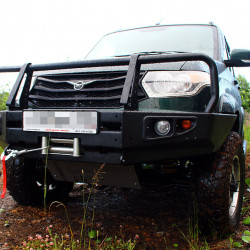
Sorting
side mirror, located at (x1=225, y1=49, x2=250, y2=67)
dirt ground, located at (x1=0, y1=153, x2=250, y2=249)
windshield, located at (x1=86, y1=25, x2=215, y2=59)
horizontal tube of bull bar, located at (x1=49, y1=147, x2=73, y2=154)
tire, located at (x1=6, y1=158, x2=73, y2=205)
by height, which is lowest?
dirt ground, located at (x1=0, y1=153, x2=250, y2=249)

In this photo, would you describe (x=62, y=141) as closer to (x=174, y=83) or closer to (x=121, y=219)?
(x=174, y=83)

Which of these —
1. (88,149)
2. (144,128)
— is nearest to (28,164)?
(88,149)

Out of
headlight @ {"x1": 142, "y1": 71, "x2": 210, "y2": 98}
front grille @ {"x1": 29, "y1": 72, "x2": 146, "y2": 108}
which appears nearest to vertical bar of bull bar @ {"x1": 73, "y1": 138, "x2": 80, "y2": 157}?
front grille @ {"x1": 29, "y1": 72, "x2": 146, "y2": 108}

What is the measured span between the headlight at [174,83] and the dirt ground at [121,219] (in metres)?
0.74

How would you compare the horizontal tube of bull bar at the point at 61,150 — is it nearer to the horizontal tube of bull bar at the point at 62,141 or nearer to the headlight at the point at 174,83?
the horizontal tube of bull bar at the point at 62,141

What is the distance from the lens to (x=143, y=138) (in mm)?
1664

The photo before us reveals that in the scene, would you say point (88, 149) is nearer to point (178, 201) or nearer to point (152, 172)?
point (152, 172)

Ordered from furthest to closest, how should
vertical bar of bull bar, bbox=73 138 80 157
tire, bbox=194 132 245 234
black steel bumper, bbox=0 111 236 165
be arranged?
tire, bbox=194 132 245 234 → vertical bar of bull bar, bbox=73 138 80 157 → black steel bumper, bbox=0 111 236 165

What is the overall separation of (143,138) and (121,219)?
1047 millimetres

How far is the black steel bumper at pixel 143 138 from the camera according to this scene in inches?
65.0

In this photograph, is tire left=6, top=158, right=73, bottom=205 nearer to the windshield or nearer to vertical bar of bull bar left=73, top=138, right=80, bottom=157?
vertical bar of bull bar left=73, top=138, right=80, bottom=157

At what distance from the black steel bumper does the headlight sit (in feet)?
0.69

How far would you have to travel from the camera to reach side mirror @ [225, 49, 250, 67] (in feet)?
8.14

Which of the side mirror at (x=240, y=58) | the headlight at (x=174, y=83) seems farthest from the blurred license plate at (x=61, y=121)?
the side mirror at (x=240, y=58)
